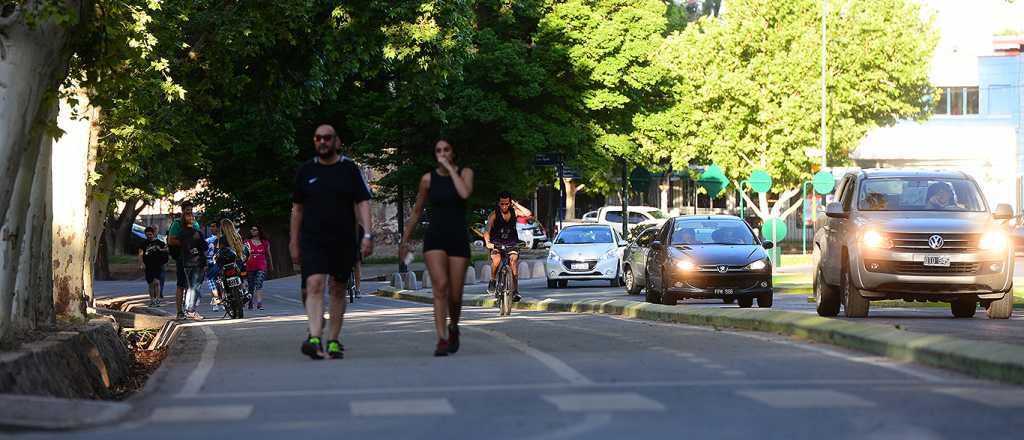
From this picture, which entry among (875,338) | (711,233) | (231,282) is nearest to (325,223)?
(875,338)

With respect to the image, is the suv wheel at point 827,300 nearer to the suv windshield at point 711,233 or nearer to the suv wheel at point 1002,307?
the suv wheel at point 1002,307

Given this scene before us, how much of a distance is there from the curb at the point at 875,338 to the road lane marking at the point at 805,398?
1704mm

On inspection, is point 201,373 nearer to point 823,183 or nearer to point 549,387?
point 549,387

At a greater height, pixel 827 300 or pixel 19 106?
pixel 19 106

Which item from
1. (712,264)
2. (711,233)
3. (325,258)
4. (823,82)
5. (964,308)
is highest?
(823,82)

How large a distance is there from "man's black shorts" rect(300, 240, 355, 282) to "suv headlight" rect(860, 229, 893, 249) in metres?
9.05

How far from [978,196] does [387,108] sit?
30.5 metres

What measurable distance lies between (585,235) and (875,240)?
64.7ft

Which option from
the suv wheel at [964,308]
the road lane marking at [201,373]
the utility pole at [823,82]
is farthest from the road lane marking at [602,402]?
the utility pole at [823,82]

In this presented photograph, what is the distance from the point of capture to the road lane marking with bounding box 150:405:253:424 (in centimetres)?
934

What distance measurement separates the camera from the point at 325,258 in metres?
13.7

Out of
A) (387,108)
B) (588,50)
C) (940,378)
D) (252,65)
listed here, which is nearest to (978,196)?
(940,378)

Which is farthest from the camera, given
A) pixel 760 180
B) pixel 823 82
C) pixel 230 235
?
pixel 823 82

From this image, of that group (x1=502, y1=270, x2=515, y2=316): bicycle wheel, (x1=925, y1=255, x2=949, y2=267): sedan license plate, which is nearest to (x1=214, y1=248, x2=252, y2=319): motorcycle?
(x1=502, y1=270, x2=515, y2=316): bicycle wheel
